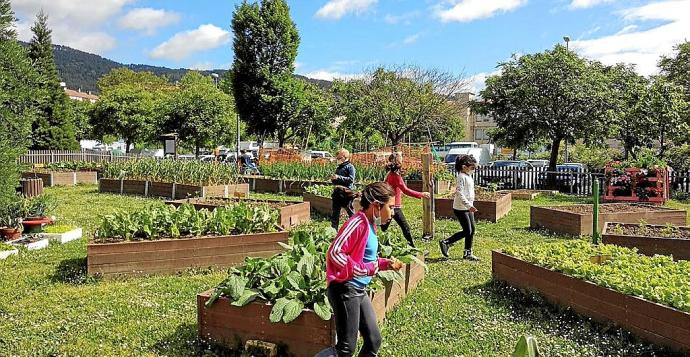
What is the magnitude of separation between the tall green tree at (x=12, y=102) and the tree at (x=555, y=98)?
17.8m

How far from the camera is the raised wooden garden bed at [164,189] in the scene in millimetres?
16016

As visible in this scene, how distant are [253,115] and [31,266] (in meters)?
23.6

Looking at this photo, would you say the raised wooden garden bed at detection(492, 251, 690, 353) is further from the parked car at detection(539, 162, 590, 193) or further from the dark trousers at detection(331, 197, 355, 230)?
the parked car at detection(539, 162, 590, 193)

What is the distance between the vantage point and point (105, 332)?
5.34m

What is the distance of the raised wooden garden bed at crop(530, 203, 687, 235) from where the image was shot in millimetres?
10922

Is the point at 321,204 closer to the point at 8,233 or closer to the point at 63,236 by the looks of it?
the point at 63,236

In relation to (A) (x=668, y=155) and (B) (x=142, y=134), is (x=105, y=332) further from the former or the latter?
(B) (x=142, y=134)

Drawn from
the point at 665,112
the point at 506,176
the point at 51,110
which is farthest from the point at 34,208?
the point at 51,110

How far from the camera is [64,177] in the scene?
21.9 metres

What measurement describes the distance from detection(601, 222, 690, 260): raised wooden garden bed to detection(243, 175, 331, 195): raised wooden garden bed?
989cm

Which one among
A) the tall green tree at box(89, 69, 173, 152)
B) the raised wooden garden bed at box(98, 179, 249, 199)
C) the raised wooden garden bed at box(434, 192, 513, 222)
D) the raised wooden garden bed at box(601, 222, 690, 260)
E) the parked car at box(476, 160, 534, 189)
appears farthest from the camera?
the tall green tree at box(89, 69, 173, 152)

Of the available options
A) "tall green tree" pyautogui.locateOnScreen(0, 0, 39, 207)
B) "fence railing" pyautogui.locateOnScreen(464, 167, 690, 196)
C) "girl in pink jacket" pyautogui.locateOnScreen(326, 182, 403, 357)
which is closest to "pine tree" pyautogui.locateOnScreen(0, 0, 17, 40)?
"tall green tree" pyautogui.locateOnScreen(0, 0, 39, 207)

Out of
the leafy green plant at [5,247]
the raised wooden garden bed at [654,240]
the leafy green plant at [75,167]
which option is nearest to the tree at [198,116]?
the leafy green plant at [75,167]

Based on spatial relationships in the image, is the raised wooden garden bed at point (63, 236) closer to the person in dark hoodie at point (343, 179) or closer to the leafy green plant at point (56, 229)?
the leafy green plant at point (56, 229)
